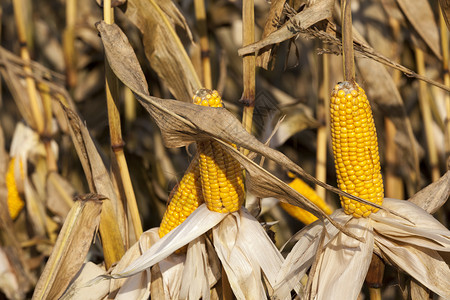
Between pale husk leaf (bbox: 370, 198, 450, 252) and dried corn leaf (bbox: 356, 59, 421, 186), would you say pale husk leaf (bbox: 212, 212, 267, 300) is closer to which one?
pale husk leaf (bbox: 370, 198, 450, 252)

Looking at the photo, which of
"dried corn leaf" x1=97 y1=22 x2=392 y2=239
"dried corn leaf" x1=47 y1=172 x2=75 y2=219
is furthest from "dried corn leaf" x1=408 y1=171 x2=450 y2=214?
"dried corn leaf" x1=47 y1=172 x2=75 y2=219

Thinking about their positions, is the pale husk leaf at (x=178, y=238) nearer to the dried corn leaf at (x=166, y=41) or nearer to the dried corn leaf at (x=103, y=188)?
the dried corn leaf at (x=103, y=188)

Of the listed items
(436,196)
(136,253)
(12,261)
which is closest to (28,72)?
(12,261)

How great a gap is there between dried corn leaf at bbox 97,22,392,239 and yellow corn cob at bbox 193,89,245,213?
5 centimetres

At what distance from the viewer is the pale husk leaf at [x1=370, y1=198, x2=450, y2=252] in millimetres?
1378

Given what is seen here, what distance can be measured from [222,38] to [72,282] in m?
1.78

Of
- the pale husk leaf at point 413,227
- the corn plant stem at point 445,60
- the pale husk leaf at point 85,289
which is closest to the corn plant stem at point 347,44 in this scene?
the pale husk leaf at point 413,227

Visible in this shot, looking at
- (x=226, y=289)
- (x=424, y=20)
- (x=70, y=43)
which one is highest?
(x=70, y=43)

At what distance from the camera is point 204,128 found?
131 centimetres

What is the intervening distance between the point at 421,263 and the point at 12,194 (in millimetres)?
2090

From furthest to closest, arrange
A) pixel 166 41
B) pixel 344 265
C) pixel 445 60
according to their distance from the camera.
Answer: pixel 445 60 → pixel 166 41 → pixel 344 265

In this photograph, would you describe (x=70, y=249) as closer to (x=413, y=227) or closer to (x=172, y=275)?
(x=172, y=275)

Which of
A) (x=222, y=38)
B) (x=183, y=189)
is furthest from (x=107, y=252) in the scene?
(x=222, y=38)

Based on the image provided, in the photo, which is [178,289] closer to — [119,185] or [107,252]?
[107,252]
